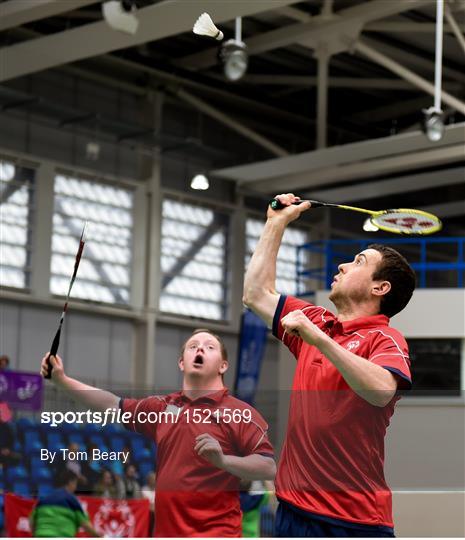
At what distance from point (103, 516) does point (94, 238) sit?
824 inches

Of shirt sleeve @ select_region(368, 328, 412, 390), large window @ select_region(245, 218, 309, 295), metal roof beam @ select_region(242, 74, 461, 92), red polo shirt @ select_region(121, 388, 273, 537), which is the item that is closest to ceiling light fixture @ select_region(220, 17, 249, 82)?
red polo shirt @ select_region(121, 388, 273, 537)

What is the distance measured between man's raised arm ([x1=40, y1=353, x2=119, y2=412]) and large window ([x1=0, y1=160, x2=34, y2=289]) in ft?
62.4

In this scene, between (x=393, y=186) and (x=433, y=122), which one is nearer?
(x=433, y=122)

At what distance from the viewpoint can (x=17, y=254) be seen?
24141 millimetres

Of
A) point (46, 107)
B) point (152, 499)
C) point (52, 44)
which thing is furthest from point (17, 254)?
point (152, 499)

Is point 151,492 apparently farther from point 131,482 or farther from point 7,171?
point 7,171

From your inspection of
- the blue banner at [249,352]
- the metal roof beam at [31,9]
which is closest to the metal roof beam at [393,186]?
the blue banner at [249,352]

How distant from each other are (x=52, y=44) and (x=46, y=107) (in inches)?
195

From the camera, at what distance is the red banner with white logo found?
4922 millimetres

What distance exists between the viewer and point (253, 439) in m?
4.89

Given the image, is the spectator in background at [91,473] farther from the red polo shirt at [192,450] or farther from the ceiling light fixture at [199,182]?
the ceiling light fixture at [199,182]

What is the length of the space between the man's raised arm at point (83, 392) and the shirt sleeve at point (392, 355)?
1.13 m

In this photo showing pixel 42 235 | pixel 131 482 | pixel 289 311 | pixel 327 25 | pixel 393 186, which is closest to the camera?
pixel 289 311

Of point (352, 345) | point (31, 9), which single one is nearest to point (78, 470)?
point (352, 345)
